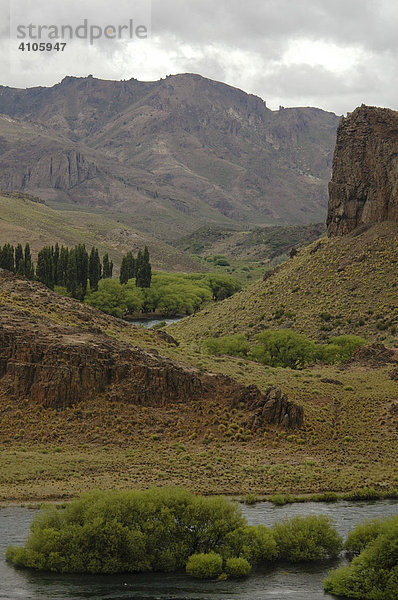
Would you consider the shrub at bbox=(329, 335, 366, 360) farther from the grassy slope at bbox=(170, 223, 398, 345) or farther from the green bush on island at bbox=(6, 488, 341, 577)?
the green bush on island at bbox=(6, 488, 341, 577)

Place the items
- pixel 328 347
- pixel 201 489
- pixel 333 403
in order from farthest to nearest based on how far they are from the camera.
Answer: pixel 328 347
pixel 333 403
pixel 201 489

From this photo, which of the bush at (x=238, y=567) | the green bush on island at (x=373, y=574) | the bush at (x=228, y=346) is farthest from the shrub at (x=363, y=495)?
the bush at (x=228, y=346)

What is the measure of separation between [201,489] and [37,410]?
17304mm

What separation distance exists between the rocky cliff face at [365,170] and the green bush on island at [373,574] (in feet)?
276

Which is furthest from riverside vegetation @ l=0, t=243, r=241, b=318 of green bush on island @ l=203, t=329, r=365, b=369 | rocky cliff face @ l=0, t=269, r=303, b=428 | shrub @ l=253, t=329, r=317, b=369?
rocky cliff face @ l=0, t=269, r=303, b=428

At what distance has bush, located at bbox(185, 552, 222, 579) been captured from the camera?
44.0m

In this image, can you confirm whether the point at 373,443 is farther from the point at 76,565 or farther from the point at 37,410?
the point at 76,565

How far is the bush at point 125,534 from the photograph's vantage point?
44.4 m

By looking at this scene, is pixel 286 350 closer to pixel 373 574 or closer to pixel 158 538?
pixel 158 538

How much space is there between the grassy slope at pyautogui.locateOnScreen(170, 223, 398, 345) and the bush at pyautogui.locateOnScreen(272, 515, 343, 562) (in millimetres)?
60091

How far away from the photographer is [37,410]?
6756 cm

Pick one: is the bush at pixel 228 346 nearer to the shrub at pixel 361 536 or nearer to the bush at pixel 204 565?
the shrub at pixel 361 536

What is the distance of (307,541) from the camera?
46.0m

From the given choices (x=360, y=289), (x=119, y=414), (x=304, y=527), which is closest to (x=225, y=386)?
(x=119, y=414)
